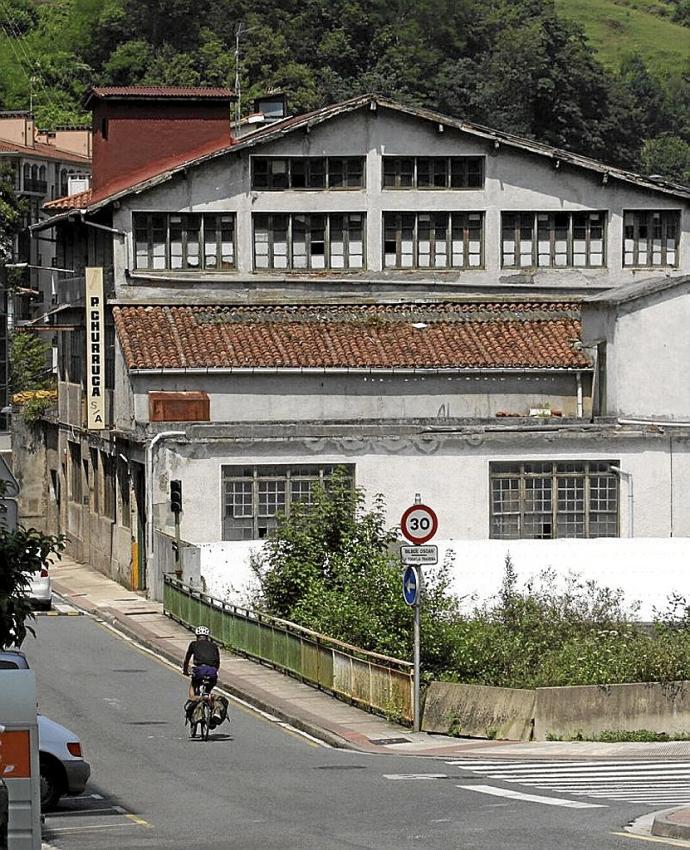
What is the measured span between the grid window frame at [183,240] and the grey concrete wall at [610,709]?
29.2 metres

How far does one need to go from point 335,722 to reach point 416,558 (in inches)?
120

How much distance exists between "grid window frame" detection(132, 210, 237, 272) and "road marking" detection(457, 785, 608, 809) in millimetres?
33709

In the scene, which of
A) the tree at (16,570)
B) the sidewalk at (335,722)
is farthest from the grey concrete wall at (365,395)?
the tree at (16,570)

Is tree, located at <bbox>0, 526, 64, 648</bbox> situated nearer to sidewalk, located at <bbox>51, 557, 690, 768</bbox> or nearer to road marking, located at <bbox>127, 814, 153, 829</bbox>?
road marking, located at <bbox>127, 814, 153, 829</bbox>

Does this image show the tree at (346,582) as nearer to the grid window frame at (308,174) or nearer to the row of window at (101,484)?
the row of window at (101,484)

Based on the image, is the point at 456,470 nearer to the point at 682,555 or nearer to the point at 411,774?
the point at 682,555

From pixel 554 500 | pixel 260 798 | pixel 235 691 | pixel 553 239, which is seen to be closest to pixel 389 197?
pixel 553 239

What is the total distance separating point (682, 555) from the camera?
4159 centimetres

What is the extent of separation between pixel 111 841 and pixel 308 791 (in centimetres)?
396

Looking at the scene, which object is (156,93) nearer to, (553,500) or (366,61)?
(553,500)

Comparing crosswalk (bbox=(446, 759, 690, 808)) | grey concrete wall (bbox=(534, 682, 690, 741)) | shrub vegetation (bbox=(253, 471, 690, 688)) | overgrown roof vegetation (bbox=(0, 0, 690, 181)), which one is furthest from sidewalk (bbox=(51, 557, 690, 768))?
overgrown roof vegetation (bbox=(0, 0, 690, 181))

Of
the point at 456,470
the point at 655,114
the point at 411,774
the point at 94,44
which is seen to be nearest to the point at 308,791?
the point at 411,774

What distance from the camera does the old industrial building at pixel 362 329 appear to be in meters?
46.3

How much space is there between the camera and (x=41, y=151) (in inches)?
5079
